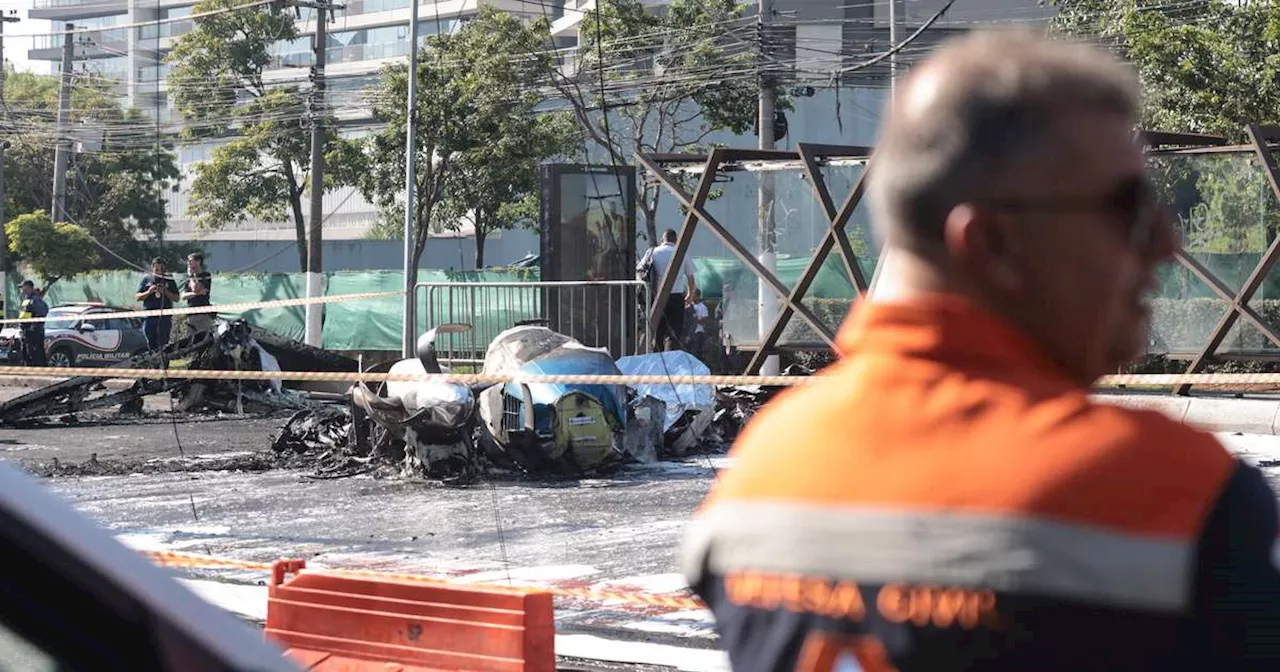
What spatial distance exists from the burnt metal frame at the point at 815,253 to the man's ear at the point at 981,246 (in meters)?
13.5

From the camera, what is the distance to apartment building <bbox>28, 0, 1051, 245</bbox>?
3900 cm

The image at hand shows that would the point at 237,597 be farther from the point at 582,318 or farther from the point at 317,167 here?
the point at 317,167

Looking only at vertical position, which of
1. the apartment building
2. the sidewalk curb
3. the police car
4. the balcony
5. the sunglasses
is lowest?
the police car

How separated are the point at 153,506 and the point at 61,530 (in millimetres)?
9340

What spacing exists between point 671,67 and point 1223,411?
23.1m

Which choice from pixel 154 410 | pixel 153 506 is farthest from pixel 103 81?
pixel 153 506

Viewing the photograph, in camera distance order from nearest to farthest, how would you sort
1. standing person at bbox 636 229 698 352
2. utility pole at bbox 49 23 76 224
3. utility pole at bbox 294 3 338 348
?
standing person at bbox 636 229 698 352, utility pole at bbox 294 3 338 348, utility pole at bbox 49 23 76 224

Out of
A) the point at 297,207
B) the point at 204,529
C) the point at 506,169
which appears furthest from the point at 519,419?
the point at 297,207

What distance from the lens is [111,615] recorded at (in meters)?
1.48

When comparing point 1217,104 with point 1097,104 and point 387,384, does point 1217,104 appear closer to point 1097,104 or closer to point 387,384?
point 387,384

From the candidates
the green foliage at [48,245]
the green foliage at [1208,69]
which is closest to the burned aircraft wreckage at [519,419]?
the green foliage at [1208,69]

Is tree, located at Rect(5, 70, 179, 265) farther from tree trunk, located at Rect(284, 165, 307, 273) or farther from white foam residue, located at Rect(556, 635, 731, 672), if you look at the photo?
white foam residue, located at Rect(556, 635, 731, 672)

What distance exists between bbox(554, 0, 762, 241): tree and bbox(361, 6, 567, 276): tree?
1.12 meters

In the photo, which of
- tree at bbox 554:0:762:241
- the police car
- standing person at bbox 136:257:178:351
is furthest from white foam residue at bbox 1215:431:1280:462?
tree at bbox 554:0:762:241
